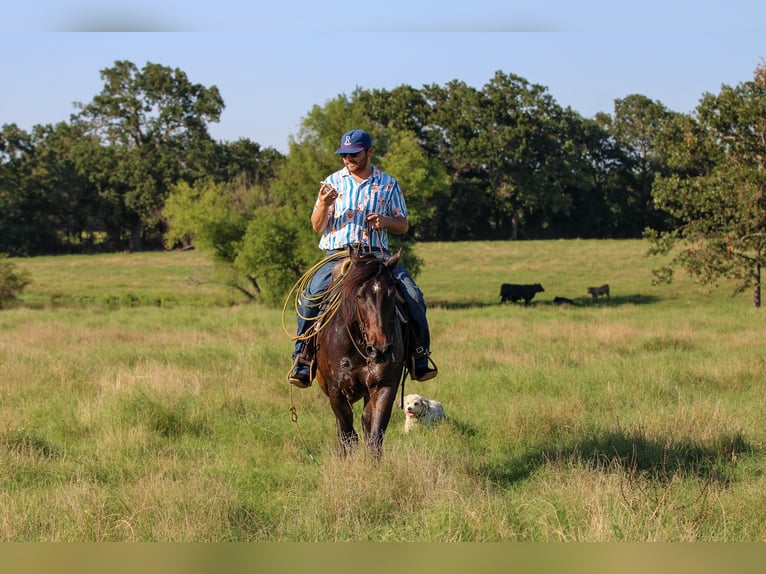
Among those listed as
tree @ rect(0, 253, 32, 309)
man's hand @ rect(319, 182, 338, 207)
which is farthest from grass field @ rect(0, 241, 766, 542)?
tree @ rect(0, 253, 32, 309)

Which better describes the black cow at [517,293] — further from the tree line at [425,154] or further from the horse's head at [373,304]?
the horse's head at [373,304]

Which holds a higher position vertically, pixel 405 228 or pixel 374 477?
pixel 405 228

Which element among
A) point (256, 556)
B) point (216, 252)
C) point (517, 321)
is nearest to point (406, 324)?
point (256, 556)

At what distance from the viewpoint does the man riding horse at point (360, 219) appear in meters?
7.20

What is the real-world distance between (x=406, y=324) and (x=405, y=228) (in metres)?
0.90

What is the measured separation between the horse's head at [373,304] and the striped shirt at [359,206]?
453 mm

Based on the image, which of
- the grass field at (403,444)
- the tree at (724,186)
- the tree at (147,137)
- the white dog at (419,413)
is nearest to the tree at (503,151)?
the tree at (147,137)

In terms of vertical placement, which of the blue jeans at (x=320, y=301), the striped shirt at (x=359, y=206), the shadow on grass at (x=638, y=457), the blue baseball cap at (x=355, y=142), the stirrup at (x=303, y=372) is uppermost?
the blue baseball cap at (x=355, y=142)

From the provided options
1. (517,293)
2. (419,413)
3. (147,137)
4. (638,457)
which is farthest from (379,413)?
(147,137)

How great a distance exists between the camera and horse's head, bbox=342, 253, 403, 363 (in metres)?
6.46

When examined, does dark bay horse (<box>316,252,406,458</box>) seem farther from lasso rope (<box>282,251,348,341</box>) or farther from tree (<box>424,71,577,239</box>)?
tree (<box>424,71,577,239</box>)

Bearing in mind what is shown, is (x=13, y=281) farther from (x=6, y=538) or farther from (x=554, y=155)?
(x=554, y=155)

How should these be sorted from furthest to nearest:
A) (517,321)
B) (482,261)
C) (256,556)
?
(482,261), (517,321), (256,556)

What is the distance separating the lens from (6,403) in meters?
10.1
